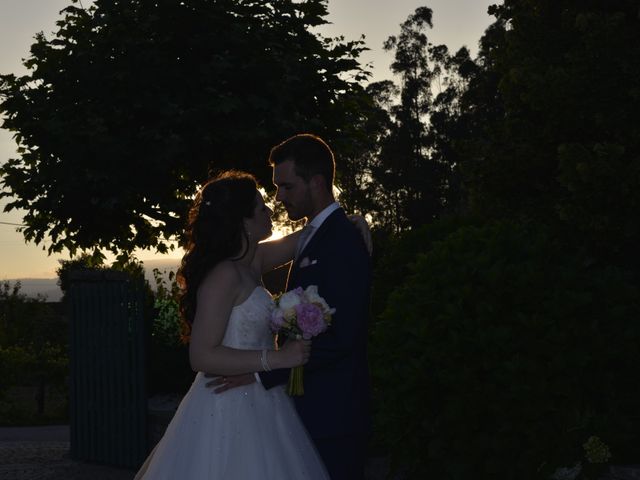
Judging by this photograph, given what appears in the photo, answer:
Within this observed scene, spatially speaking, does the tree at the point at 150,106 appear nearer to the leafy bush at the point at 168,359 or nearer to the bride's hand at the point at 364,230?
the leafy bush at the point at 168,359

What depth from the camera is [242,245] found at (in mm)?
4965

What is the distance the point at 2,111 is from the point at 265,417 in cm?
1880

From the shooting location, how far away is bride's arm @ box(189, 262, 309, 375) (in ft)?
15.4

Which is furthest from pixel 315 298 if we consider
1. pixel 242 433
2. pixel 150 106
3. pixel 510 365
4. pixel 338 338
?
pixel 150 106

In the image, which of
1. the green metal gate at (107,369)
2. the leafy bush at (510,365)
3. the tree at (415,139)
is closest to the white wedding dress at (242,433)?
the leafy bush at (510,365)

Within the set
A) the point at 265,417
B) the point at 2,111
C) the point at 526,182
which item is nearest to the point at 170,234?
the point at 2,111

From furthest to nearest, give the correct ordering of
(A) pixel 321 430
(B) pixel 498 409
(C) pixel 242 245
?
(B) pixel 498 409
(C) pixel 242 245
(A) pixel 321 430

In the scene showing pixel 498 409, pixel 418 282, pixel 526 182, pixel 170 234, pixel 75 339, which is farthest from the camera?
pixel 170 234

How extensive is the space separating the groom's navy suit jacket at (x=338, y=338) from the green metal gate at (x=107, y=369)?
7487mm

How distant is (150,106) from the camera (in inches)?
831

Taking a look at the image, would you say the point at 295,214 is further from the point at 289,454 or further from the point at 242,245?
the point at 289,454

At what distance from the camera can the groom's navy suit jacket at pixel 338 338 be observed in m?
4.43

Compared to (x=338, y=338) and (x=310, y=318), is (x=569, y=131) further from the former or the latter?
(x=310, y=318)

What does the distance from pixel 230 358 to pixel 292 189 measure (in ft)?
3.00
